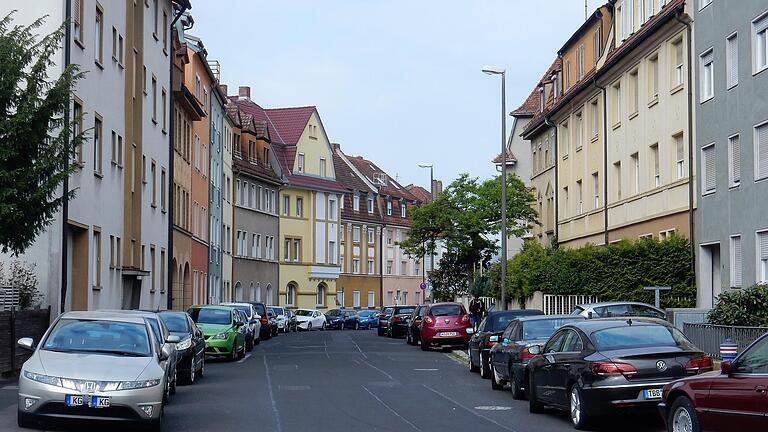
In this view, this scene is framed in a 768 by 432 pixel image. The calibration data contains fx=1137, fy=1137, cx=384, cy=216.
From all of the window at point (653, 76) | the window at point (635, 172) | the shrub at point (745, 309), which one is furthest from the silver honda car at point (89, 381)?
the window at point (635, 172)

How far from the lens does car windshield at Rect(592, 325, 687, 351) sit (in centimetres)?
1560

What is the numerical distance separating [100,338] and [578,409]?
264 inches

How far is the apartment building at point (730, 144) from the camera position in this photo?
29297mm

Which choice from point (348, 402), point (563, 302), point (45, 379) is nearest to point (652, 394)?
point (348, 402)

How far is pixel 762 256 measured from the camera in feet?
96.4

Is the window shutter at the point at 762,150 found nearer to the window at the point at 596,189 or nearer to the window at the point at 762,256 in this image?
the window at the point at 762,256

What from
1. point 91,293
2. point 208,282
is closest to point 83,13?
point 91,293

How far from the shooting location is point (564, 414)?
1806 cm

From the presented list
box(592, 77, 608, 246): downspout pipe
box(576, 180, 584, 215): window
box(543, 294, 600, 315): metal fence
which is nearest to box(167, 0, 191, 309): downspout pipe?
box(543, 294, 600, 315): metal fence

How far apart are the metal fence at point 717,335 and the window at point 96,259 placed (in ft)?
55.8

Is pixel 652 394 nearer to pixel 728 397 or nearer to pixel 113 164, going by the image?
pixel 728 397

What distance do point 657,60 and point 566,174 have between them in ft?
45.1

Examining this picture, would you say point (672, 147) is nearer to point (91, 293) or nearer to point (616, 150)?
point (616, 150)

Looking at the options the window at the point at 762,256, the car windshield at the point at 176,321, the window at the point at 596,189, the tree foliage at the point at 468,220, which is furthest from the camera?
the tree foliage at the point at 468,220
